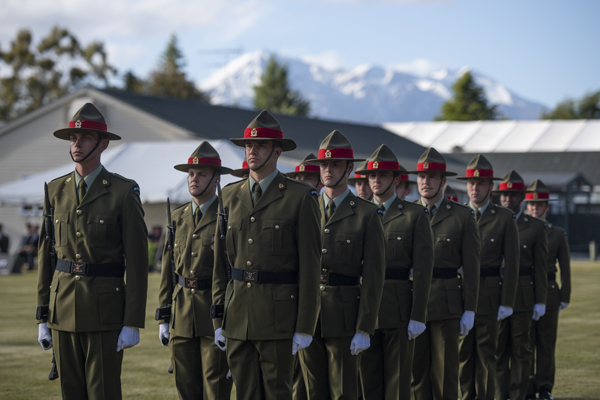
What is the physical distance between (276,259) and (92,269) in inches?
50.7

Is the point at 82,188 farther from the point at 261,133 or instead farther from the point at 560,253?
the point at 560,253

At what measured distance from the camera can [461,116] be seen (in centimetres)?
7900

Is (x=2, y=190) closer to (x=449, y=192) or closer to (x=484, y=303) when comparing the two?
(x=449, y=192)

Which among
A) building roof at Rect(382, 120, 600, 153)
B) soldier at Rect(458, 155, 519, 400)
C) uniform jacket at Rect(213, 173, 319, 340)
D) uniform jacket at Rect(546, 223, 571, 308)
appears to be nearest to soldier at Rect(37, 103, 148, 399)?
uniform jacket at Rect(213, 173, 319, 340)

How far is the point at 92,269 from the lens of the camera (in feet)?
17.5

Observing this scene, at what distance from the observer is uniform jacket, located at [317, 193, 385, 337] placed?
5.76m

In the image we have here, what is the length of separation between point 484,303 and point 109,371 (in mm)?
4213

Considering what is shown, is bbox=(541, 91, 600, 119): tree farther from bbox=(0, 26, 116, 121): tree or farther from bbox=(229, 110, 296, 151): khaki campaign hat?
bbox=(229, 110, 296, 151): khaki campaign hat

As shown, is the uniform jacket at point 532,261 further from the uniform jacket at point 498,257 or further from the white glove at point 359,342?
the white glove at point 359,342

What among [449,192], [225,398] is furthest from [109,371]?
[449,192]

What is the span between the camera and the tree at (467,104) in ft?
259

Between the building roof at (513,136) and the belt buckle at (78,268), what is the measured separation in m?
44.9

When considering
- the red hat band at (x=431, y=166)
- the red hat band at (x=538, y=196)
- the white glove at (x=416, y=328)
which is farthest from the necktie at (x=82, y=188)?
the red hat band at (x=538, y=196)

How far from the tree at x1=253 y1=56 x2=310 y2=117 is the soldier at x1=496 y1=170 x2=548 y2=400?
67.6 meters
